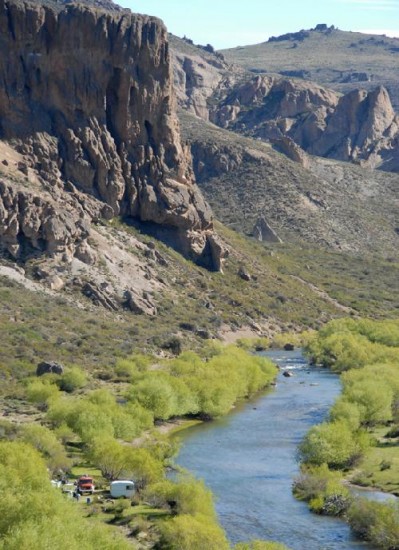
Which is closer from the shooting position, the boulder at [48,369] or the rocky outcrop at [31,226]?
the boulder at [48,369]

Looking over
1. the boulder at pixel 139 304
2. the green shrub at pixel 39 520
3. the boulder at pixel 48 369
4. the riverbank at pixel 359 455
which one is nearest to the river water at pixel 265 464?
the riverbank at pixel 359 455

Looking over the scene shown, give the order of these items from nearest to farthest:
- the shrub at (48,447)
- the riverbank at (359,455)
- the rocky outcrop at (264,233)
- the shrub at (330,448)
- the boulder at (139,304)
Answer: the riverbank at (359,455)
the shrub at (48,447)
the shrub at (330,448)
the boulder at (139,304)
the rocky outcrop at (264,233)

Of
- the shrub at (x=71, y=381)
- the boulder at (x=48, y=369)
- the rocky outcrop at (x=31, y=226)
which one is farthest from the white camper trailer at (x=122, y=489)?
the rocky outcrop at (x=31, y=226)

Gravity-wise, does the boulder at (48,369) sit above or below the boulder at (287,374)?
above

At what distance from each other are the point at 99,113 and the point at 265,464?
80.7 metres

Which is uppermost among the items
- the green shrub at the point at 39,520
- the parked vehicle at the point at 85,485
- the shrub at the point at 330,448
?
the green shrub at the point at 39,520

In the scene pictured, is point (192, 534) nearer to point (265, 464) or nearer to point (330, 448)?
point (330, 448)

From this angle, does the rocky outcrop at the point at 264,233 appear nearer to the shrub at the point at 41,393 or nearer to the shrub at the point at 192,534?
the shrub at the point at 41,393

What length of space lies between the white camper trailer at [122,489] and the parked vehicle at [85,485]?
44.9 inches

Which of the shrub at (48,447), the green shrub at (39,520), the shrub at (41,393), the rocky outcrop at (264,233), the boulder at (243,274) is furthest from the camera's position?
the rocky outcrop at (264,233)

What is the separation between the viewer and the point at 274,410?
94.2m

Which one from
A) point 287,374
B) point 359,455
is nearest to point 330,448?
point 359,455

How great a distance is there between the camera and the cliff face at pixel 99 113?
13925 cm

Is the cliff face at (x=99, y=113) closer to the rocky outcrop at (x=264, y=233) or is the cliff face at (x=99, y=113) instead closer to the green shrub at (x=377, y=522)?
the rocky outcrop at (x=264, y=233)
